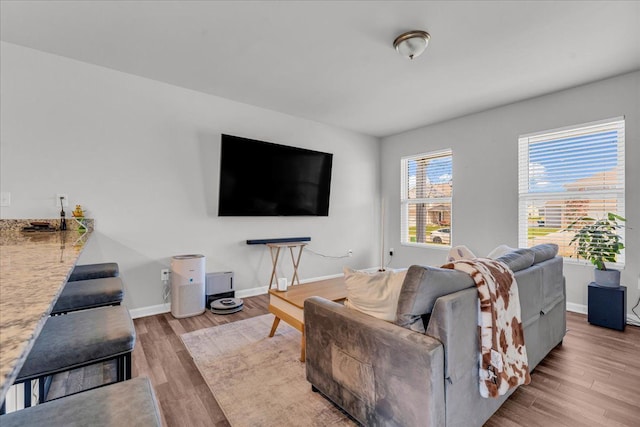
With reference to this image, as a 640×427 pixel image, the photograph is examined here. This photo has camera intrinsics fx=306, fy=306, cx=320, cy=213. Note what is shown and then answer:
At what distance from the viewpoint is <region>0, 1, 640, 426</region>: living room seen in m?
2.34

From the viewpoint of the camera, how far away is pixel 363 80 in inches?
128

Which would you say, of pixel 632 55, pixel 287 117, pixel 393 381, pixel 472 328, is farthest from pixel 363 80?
pixel 393 381

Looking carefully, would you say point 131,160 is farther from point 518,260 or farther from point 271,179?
point 518,260

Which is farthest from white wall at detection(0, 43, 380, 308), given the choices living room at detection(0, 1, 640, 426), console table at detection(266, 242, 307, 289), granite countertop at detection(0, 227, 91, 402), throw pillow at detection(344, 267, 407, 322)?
throw pillow at detection(344, 267, 407, 322)

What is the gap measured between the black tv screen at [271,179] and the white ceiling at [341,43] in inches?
27.0

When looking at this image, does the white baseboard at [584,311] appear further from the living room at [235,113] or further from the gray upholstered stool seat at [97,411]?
the gray upholstered stool seat at [97,411]

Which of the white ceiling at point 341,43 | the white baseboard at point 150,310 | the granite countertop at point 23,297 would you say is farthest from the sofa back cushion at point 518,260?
the white baseboard at point 150,310

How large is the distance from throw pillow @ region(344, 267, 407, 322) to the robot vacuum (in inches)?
80.5

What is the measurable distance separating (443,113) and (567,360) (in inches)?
125

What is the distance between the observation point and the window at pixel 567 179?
3.18 m

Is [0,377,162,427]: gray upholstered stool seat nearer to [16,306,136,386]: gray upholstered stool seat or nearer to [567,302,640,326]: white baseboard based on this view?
[16,306,136,386]: gray upholstered stool seat

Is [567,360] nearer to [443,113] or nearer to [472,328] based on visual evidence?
[472,328]

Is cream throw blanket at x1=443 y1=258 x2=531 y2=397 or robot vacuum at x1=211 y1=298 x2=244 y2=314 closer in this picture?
cream throw blanket at x1=443 y1=258 x2=531 y2=397

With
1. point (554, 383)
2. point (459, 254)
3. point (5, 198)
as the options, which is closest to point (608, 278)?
point (459, 254)
